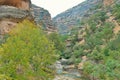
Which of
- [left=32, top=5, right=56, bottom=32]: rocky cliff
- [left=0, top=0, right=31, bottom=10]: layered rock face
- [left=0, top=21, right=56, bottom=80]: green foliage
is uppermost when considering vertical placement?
[left=0, top=0, right=31, bottom=10]: layered rock face

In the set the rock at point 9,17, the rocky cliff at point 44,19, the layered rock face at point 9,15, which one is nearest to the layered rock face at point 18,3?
the layered rock face at point 9,15

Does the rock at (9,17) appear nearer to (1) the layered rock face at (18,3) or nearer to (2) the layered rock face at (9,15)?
(2) the layered rock face at (9,15)

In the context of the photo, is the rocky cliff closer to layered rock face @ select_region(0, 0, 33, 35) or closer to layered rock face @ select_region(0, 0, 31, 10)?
layered rock face @ select_region(0, 0, 31, 10)

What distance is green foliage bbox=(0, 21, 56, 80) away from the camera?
117 ft

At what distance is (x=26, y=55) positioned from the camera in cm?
3791

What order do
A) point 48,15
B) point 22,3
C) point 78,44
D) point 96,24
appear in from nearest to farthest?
point 22,3, point 78,44, point 96,24, point 48,15

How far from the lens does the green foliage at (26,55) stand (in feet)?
117

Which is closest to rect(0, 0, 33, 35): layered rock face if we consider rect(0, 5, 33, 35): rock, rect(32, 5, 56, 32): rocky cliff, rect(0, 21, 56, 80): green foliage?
rect(0, 5, 33, 35): rock

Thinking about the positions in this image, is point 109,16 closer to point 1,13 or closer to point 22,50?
point 1,13

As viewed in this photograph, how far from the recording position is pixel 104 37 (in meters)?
96.1

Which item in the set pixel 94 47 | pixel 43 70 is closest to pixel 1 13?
pixel 43 70

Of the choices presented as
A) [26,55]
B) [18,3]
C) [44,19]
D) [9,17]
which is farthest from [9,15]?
[44,19]

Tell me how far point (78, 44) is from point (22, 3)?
43292 mm

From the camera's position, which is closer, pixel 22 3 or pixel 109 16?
pixel 22 3
